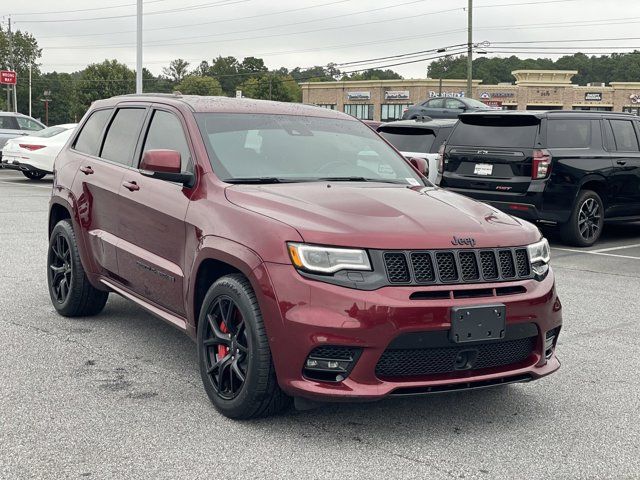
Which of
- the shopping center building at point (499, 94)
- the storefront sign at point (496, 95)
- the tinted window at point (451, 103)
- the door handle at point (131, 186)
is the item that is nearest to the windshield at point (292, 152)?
the door handle at point (131, 186)

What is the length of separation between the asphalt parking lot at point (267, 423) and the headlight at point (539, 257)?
2.62 ft

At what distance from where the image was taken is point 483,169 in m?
11.8

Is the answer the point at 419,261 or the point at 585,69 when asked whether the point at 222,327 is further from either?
the point at 585,69

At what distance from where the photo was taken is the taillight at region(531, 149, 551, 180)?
11.2m

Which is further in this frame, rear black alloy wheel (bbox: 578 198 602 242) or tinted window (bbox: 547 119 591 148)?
rear black alloy wheel (bbox: 578 198 602 242)

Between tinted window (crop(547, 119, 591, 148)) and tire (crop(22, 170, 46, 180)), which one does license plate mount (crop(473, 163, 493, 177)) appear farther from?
tire (crop(22, 170, 46, 180))

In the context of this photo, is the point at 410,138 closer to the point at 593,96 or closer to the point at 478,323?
the point at 478,323

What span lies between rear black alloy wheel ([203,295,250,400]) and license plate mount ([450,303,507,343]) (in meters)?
1.05

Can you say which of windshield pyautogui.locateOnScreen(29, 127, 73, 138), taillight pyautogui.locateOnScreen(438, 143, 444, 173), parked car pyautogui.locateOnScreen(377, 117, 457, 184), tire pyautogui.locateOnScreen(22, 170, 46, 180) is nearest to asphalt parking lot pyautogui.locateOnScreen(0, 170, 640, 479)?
taillight pyautogui.locateOnScreen(438, 143, 444, 173)

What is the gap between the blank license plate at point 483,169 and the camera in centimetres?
1169

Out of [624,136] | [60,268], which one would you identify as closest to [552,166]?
[624,136]

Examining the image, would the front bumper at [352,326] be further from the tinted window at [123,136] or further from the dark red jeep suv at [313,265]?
the tinted window at [123,136]

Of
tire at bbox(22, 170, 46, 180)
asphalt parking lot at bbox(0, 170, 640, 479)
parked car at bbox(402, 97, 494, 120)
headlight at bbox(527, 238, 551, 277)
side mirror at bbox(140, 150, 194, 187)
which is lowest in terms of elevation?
asphalt parking lot at bbox(0, 170, 640, 479)

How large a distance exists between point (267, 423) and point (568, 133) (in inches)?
342
